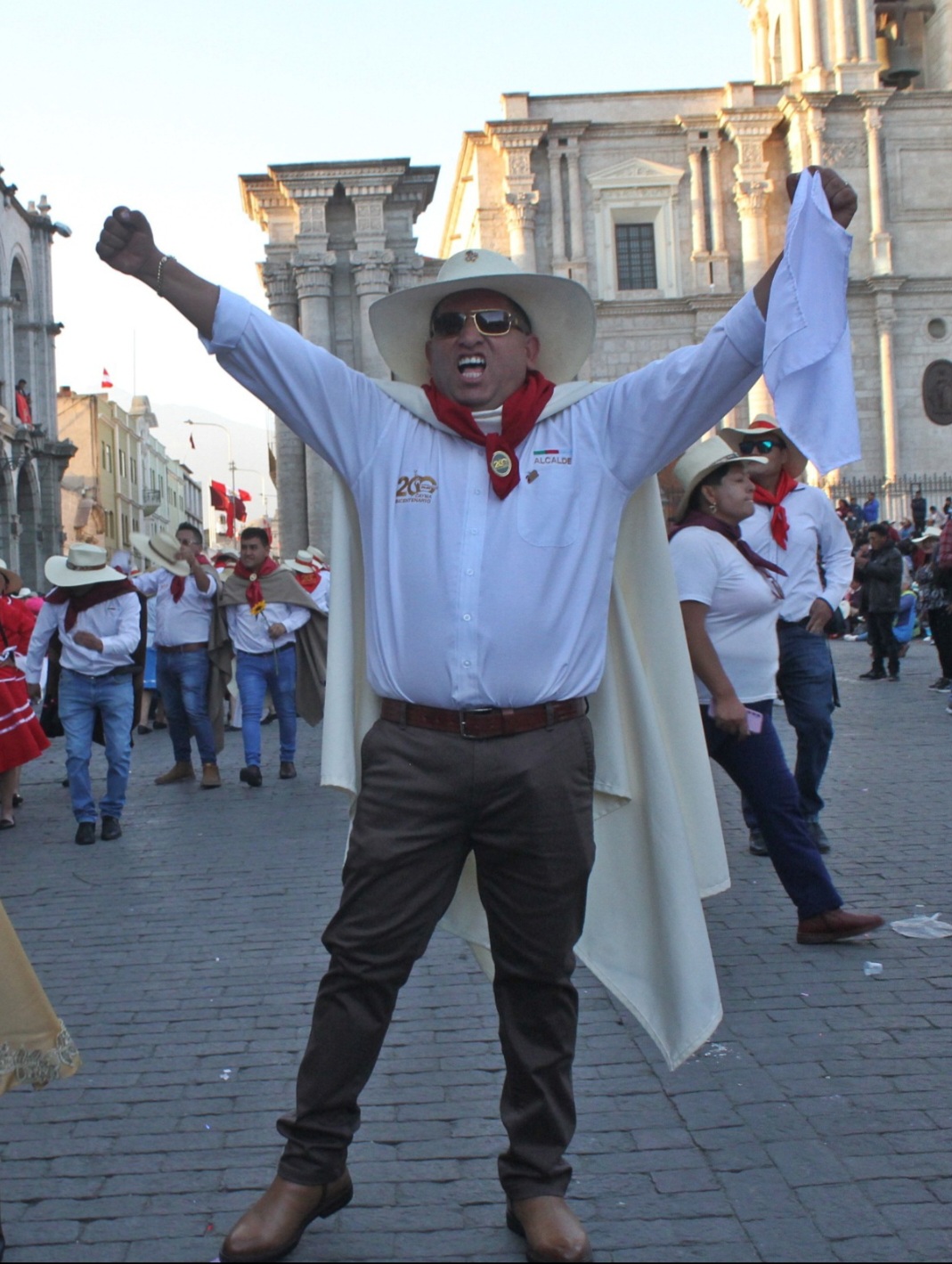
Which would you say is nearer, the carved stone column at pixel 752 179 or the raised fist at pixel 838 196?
the raised fist at pixel 838 196

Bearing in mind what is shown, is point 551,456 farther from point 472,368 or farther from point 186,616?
point 186,616

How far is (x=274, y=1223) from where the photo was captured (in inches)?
118

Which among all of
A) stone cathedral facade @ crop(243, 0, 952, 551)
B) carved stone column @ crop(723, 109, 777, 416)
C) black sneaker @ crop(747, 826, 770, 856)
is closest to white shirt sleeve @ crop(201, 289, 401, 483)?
black sneaker @ crop(747, 826, 770, 856)

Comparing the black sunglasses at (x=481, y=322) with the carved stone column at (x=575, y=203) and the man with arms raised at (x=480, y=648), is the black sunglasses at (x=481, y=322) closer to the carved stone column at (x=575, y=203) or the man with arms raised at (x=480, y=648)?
the man with arms raised at (x=480, y=648)

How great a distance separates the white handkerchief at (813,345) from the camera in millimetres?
2963

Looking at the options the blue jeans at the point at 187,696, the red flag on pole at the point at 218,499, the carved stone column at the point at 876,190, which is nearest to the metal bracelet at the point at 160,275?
the blue jeans at the point at 187,696

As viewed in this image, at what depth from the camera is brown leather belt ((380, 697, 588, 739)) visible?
315 centimetres

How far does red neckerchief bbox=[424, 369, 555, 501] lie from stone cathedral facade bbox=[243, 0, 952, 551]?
130 feet

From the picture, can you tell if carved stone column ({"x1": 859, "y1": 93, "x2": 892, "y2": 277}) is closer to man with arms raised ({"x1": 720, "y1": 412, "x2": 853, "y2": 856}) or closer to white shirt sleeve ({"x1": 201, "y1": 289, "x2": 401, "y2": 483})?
man with arms raised ({"x1": 720, "y1": 412, "x2": 853, "y2": 856})

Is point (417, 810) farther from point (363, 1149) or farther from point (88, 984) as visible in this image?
point (88, 984)

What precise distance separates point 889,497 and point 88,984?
3763cm

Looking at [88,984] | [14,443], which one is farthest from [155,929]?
[14,443]

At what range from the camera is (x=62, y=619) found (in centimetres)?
922

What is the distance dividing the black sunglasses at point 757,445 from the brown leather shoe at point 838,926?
89.4 inches
